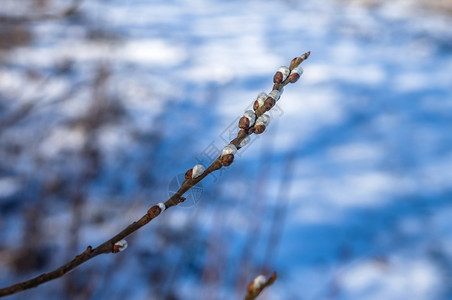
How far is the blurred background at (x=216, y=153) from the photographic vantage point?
211cm

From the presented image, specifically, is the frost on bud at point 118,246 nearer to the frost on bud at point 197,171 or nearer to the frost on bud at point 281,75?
the frost on bud at point 197,171

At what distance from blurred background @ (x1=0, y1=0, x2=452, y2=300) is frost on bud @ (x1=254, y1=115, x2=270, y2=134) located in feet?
0.23

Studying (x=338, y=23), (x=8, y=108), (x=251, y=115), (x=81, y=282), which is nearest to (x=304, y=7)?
(x=338, y=23)

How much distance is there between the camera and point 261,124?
44cm

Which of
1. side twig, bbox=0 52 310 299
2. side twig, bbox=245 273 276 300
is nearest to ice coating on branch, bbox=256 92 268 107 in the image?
side twig, bbox=0 52 310 299

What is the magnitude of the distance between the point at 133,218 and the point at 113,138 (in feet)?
5.35

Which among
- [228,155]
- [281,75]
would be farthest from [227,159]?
[281,75]

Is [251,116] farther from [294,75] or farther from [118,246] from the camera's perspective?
[118,246]

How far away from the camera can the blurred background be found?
2113 millimetres

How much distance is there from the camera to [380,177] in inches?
133

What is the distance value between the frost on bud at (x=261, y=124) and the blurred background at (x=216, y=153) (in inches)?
2.7

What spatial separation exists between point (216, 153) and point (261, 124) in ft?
0.48

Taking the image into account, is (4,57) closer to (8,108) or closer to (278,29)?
(8,108)

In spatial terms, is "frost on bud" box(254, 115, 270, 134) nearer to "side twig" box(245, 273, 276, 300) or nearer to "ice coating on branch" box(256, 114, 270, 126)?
"ice coating on branch" box(256, 114, 270, 126)
